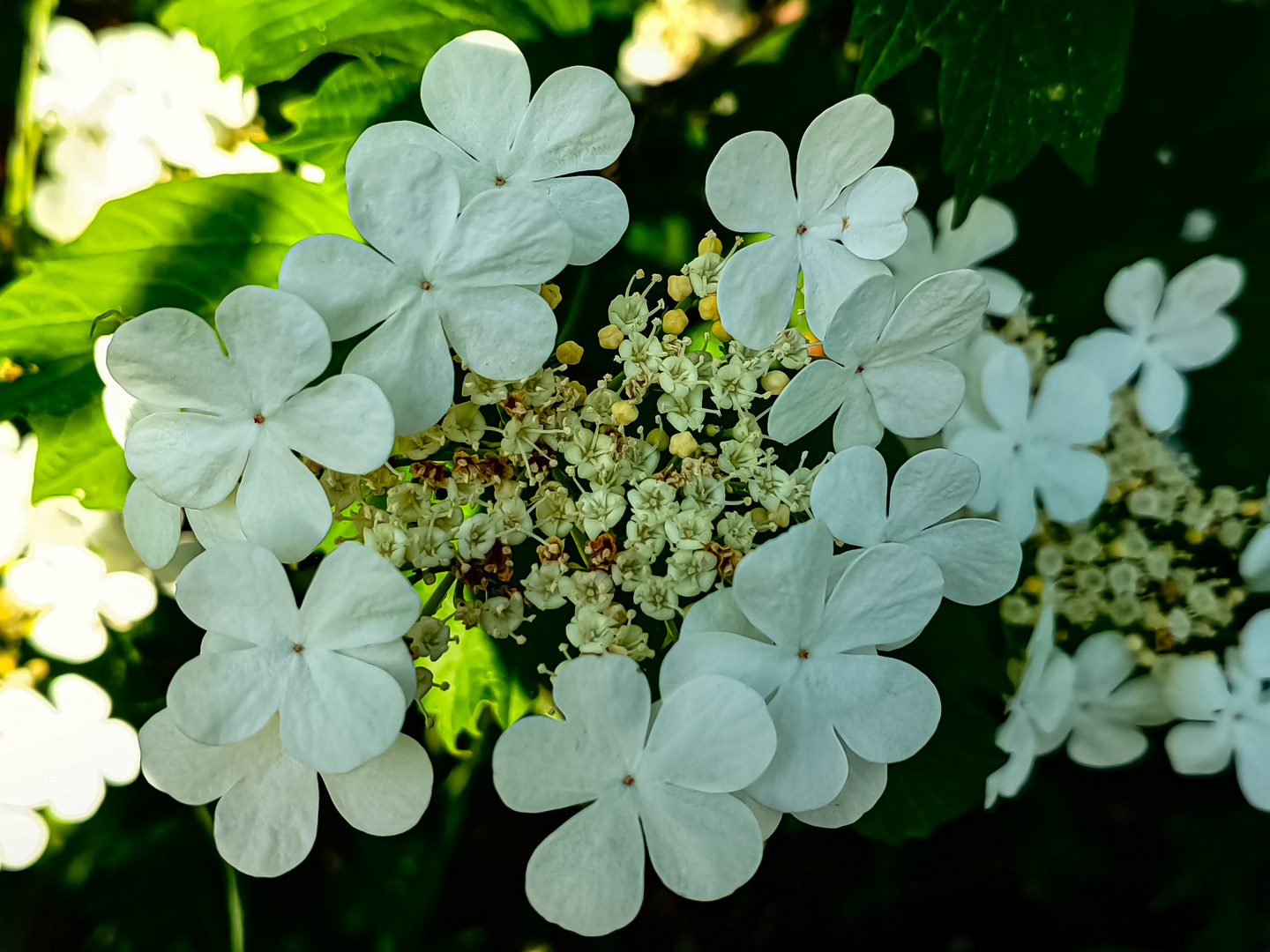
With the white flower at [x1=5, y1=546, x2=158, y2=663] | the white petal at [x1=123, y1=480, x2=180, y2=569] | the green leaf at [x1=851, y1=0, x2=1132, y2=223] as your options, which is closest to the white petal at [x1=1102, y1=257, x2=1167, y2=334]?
the green leaf at [x1=851, y1=0, x2=1132, y2=223]

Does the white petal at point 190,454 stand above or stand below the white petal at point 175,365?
below

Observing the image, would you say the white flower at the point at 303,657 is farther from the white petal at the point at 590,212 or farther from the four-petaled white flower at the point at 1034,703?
the four-petaled white flower at the point at 1034,703

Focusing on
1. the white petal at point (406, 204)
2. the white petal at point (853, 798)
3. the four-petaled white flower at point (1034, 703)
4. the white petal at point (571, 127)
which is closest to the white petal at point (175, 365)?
the white petal at point (406, 204)

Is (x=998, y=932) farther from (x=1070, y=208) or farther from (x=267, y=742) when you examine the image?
(x=267, y=742)

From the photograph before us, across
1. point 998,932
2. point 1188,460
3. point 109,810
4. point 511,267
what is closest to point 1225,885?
point 998,932

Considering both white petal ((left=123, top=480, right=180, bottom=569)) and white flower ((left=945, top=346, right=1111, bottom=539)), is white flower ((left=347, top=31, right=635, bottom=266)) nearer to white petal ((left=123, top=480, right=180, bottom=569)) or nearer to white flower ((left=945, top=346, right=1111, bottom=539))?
white petal ((left=123, top=480, right=180, bottom=569))

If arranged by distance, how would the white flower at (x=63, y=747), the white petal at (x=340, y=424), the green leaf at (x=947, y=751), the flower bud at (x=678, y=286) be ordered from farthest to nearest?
the white flower at (x=63, y=747)
the green leaf at (x=947, y=751)
the flower bud at (x=678, y=286)
the white petal at (x=340, y=424)
